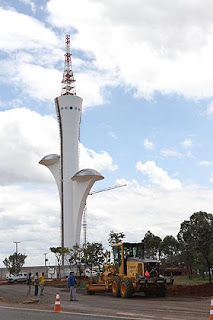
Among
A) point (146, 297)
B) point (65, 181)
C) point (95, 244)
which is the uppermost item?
point (65, 181)

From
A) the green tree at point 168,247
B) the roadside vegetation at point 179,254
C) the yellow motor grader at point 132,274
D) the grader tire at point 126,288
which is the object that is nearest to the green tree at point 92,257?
the roadside vegetation at point 179,254

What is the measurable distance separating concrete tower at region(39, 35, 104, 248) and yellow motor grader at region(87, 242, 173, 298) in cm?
6024

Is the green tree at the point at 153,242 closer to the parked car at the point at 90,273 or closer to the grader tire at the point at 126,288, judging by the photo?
the parked car at the point at 90,273

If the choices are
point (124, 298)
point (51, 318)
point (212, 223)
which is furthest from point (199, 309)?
point (212, 223)

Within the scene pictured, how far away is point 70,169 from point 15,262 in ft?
62.3

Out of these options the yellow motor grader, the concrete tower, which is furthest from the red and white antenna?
the yellow motor grader

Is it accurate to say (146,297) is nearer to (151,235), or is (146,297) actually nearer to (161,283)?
(161,283)

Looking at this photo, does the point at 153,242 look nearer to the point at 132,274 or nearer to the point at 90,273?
the point at 90,273

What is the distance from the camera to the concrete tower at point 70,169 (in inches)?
3735

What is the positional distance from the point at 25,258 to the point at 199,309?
76058 millimetres

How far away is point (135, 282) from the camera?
30.3m

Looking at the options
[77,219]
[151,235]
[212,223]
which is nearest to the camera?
[212,223]

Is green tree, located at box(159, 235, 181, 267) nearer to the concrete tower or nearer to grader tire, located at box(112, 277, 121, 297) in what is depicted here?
the concrete tower

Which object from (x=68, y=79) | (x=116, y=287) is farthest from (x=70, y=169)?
(x=116, y=287)
